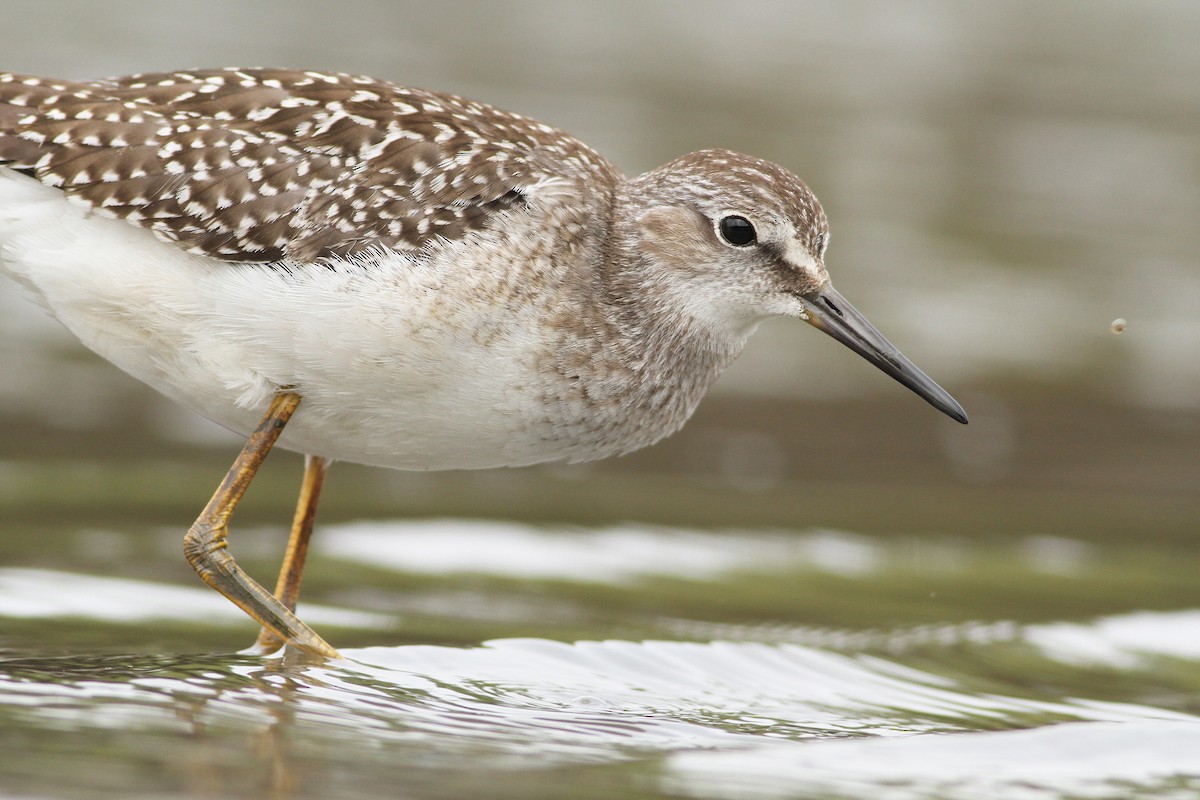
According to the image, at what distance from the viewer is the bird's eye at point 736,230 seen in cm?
798

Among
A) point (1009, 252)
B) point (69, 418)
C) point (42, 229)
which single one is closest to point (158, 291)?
point (42, 229)

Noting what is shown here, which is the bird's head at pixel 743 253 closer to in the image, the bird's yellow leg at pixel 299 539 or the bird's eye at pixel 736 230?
the bird's eye at pixel 736 230

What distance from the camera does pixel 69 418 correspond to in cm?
1202

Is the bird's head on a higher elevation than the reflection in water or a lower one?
higher

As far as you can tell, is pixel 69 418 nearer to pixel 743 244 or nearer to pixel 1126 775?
pixel 743 244

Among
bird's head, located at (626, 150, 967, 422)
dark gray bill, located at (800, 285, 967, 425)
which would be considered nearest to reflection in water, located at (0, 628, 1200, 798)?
dark gray bill, located at (800, 285, 967, 425)

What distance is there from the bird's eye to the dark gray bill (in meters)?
0.37

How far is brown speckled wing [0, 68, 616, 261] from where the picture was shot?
289 inches

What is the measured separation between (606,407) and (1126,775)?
2.67 meters

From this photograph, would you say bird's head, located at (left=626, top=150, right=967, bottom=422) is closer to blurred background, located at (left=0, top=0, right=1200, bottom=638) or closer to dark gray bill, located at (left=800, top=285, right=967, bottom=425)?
dark gray bill, located at (left=800, top=285, right=967, bottom=425)

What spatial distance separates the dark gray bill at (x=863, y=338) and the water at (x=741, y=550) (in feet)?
4.33

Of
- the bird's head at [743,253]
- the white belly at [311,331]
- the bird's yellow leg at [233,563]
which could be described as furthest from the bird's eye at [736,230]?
the bird's yellow leg at [233,563]

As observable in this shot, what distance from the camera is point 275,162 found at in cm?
748

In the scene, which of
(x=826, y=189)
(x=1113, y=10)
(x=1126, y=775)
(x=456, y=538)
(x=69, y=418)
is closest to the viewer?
(x=1126, y=775)
